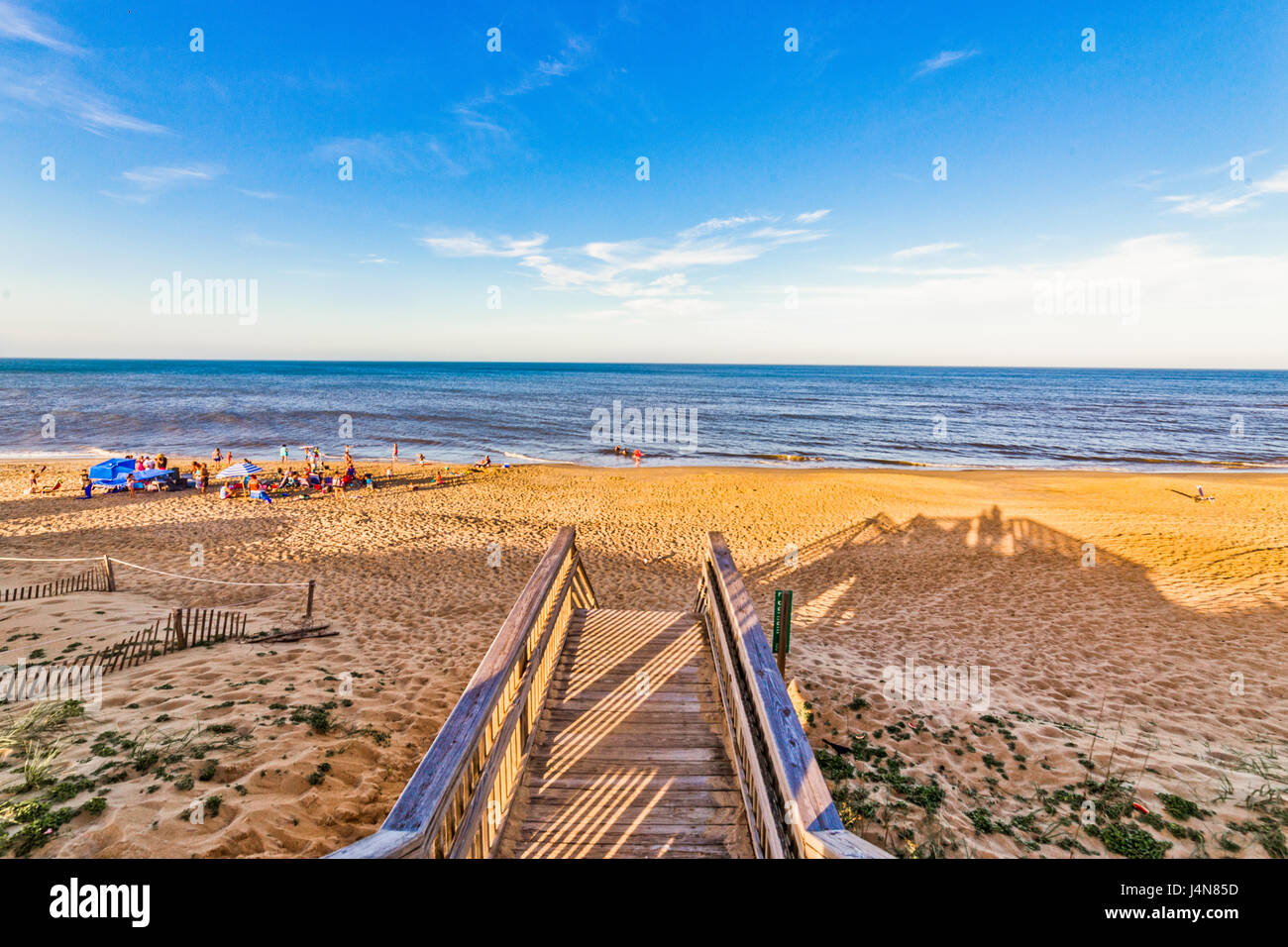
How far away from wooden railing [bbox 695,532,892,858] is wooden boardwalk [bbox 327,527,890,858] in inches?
0.4

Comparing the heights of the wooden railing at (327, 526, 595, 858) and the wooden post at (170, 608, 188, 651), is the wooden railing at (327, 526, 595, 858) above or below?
above

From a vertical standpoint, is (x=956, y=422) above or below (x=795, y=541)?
above

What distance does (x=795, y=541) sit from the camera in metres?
16.8

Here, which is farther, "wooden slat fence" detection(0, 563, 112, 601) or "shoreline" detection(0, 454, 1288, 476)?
"shoreline" detection(0, 454, 1288, 476)

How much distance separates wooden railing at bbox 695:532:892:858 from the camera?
2533 millimetres

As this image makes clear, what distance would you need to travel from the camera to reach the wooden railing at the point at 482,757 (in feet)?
7.54

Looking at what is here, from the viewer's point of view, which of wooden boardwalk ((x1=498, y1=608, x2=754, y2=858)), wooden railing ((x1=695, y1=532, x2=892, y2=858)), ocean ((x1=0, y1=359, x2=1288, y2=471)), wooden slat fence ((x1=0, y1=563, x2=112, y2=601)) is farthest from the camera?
ocean ((x1=0, y1=359, x2=1288, y2=471))

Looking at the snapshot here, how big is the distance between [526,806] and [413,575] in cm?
1065

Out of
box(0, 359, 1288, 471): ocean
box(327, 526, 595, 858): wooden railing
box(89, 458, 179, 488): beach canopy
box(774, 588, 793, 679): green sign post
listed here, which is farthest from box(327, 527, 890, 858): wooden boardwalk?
box(0, 359, 1288, 471): ocean

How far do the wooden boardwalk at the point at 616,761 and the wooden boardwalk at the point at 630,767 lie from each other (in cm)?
1

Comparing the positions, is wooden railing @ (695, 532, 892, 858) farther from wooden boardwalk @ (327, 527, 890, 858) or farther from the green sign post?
the green sign post

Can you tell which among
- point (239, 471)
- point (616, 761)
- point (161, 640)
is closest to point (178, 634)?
point (161, 640)
